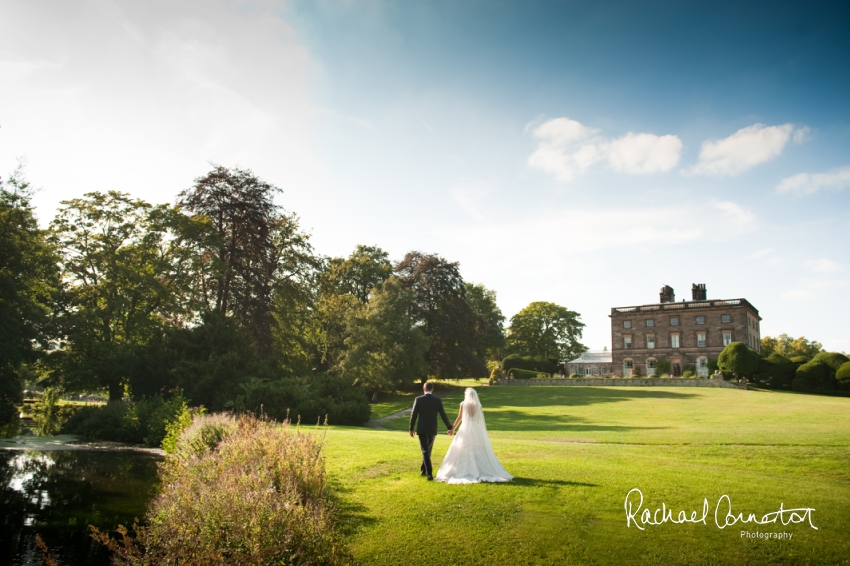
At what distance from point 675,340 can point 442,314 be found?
1319 inches

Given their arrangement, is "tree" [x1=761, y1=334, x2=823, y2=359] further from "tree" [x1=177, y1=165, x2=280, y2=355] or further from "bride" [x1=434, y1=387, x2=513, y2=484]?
"bride" [x1=434, y1=387, x2=513, y2=484]

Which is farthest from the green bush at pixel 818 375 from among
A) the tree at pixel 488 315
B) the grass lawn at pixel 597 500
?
the tree at pixel 488 315

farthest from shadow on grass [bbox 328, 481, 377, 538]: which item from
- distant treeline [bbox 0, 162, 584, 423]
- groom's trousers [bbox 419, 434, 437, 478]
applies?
distant treeline [bbox 0, 162, 584, 423]

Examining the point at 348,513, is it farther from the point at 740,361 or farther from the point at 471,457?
the point at 740,361

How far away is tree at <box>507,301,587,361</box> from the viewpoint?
82875mm

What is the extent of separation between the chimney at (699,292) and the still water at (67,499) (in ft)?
229

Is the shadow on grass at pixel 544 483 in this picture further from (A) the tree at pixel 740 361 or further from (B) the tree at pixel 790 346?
(B) the tree at pixel 790 346

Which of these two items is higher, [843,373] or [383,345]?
[383,345]

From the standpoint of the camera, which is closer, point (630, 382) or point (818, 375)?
point (818, 375)

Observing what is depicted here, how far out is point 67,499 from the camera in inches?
513

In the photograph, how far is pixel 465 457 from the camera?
1115 centimetres

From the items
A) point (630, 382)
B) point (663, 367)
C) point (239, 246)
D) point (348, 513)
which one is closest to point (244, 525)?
point (348, 513)

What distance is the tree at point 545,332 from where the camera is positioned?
82.9m

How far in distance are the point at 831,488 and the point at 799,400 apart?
105 ft
